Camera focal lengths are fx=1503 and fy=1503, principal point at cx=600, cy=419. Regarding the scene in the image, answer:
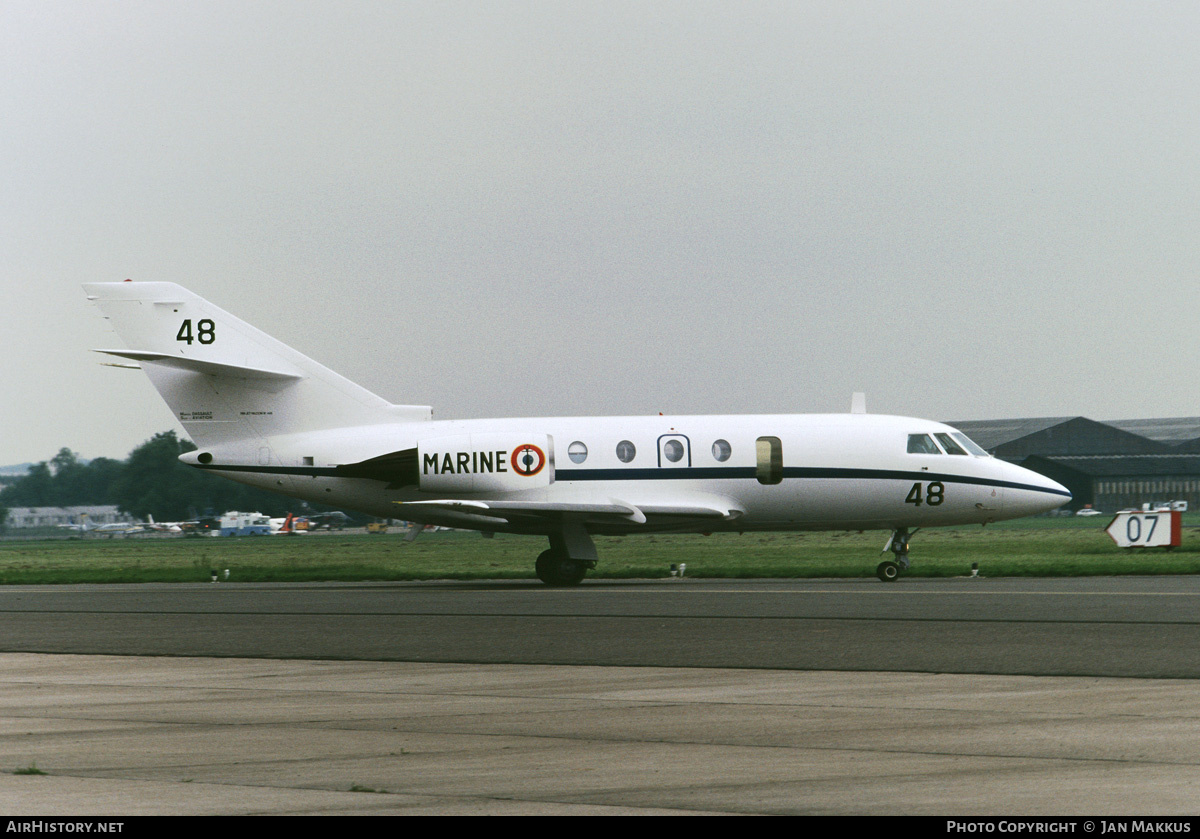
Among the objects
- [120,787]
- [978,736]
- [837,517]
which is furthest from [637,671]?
[837,517]

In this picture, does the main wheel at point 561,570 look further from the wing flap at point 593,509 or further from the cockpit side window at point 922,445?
the cockpit side window at point 922,445

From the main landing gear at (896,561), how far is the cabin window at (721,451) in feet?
12.1

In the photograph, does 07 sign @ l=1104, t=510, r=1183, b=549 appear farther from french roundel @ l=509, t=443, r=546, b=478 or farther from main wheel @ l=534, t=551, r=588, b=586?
french roundel @ l=509, t=443, r=546, b=478

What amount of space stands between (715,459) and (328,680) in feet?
56.2

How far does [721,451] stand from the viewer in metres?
30.1

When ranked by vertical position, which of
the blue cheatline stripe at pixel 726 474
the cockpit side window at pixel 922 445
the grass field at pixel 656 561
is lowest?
the grass field at pixel 656 561

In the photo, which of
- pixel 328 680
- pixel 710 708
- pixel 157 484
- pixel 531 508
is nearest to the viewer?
pixel 710 708

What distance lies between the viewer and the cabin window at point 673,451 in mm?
30141

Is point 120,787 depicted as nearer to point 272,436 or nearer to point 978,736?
point 978,736

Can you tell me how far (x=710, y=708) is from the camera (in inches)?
445

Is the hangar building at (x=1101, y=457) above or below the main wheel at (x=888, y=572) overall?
above

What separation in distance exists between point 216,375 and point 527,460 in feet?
21.6

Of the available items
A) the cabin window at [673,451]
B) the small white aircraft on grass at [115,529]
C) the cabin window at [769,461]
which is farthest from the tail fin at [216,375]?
the small white aircraft on grass at [115,529]

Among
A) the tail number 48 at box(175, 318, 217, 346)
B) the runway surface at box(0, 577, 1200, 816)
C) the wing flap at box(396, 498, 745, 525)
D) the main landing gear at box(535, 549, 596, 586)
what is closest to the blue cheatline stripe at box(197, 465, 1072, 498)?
the wing flap at box(396, 498, 745, 525)
